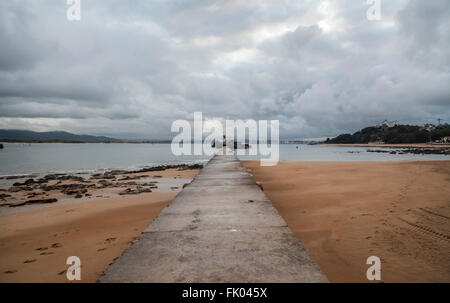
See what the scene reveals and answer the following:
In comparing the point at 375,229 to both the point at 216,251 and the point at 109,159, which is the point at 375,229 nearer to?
the point at 216,251

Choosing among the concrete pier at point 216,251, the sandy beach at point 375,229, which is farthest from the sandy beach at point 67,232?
the sandy beach at point 375,229

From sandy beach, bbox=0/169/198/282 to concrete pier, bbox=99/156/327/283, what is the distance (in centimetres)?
122

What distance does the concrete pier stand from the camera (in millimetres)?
2244

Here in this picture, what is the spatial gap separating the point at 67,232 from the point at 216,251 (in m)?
4.79

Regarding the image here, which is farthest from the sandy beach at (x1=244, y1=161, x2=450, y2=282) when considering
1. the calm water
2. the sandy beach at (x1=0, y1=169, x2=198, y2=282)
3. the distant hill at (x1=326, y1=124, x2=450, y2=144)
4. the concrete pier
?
the distant hill at (x1=326, y1=124, x2=450, y2=144)

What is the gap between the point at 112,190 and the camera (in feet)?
39.8

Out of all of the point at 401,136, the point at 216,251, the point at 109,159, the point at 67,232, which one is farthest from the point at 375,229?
the point at 401,136

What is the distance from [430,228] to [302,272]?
458 cm

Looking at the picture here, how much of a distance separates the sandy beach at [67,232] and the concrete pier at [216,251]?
48.0 inches

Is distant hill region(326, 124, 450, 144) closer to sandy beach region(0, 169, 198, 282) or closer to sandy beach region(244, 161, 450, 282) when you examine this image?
sandy beach region(244, 161, 450, 282)

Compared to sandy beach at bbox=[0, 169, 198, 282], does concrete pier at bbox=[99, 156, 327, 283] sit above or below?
above

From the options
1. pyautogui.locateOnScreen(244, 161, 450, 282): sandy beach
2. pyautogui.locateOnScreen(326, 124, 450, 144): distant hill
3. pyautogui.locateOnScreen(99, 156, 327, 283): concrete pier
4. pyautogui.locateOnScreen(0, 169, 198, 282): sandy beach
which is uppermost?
pyautogui.locateOnScreen(326, 124, 450, 144): distant hill
